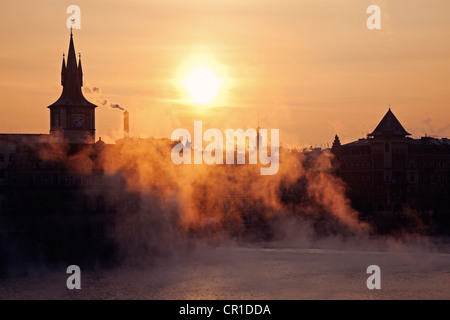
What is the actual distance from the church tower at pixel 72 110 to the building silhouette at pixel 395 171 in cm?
4127

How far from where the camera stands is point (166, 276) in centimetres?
7419

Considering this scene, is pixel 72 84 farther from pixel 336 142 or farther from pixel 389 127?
pixel 389 127

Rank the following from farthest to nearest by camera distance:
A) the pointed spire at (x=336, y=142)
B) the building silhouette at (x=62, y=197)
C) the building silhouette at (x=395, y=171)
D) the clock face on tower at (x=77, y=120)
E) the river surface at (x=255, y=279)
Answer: the pointed spire at (x=336, y=142)
the clock face on tower at (x=77, y=120)
the building silhouette at (x=395, y=171)
the building silhouette at (x=62, y=197)
the river surface at (x=255, y=279)

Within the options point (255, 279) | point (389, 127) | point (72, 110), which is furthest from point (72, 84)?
point (255, 279)

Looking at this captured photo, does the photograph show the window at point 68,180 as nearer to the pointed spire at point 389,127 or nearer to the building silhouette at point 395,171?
the building silhouette at point 395,171

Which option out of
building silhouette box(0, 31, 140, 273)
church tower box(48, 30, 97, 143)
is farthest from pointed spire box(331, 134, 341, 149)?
building silhouette box(0, 31, 140, 273)

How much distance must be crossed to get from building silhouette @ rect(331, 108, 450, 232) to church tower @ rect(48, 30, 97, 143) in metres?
41.3

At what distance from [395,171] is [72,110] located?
171 feet

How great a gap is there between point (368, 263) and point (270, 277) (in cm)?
1462

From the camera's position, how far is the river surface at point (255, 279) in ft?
215

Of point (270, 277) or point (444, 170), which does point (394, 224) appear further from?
point (270, 277)

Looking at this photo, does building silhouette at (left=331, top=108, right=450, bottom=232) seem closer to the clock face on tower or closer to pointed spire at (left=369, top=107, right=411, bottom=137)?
pointed spire at (left=369, top=107, right=411, bottom=137)

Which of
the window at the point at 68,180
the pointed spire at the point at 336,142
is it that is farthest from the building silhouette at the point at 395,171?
the window at the point at 68,180
